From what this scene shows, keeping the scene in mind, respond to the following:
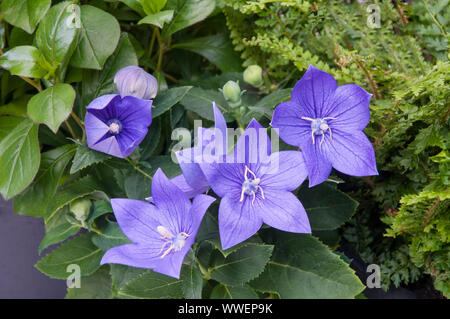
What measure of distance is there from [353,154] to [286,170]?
0.31 feet

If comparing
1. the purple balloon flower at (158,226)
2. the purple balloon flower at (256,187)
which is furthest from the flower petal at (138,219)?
the purple balloon flower at (256,187)

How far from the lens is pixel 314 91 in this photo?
0.59 meters

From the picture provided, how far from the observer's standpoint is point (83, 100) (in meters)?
0.76

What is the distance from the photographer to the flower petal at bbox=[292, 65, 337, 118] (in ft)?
1.88

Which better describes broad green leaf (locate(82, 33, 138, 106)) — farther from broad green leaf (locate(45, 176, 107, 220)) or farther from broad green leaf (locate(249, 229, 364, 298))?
broad green leaf (locate(249, 229, 364, 298))

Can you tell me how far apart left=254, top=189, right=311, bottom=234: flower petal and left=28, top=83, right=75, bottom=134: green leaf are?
0.99 ft

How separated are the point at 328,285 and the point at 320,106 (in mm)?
262

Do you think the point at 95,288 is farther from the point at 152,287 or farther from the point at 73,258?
the point at 152,287

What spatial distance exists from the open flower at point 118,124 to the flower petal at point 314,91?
0.21 metres

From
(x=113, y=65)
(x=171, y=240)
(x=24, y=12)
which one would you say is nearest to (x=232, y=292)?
(x=171, y=240)

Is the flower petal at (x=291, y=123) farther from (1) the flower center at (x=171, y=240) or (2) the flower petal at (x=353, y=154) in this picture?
(1) the flower center at (x=171, y=240)

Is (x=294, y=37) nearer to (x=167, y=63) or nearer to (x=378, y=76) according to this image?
(x=378, y=76)

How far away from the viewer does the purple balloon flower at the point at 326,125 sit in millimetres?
578
